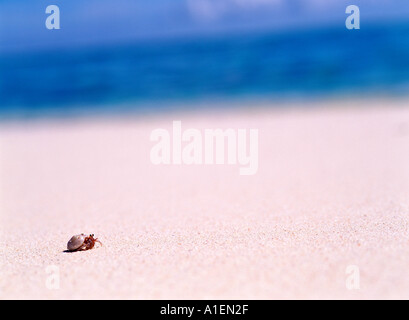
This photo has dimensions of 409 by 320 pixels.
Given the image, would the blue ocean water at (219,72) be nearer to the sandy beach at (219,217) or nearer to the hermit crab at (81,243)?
the sandy beach at (219,217)

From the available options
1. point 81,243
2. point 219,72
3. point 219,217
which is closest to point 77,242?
point 81,243

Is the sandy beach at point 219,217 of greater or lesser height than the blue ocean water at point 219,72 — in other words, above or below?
below

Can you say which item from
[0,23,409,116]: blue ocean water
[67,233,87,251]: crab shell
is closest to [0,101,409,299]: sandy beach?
[67,233,87,251]: crab shell

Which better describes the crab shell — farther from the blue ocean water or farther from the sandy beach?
the blue ocean water

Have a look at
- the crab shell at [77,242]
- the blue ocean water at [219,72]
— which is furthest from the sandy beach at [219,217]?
the blue ocean water at [219,72]

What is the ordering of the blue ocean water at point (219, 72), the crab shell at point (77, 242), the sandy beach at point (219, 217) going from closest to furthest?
the sandy beach at point (219, 217) < the crab shell at point (77, 242) < the blue ocean water at point (219, 72)

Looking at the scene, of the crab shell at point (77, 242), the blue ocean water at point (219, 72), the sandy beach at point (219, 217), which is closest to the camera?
the sandy beach at point (219, 217)

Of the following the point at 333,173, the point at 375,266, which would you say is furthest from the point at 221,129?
the point at 375,266
